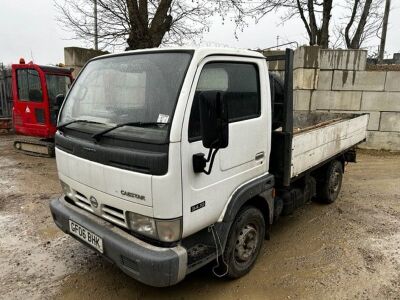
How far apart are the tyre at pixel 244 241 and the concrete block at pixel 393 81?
7.19 meters

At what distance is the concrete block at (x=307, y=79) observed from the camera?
873cm

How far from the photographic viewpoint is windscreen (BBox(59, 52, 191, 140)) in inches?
93.9

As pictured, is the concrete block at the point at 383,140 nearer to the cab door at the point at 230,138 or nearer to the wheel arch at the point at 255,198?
the wheel arch at the point at 255,198

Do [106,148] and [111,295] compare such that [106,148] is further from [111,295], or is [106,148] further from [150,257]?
[111,295]

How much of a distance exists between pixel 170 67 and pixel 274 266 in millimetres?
2302

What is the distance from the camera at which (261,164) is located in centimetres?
319

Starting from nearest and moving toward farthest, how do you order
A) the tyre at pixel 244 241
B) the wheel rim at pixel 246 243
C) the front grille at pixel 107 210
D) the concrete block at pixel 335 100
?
the front grille at pixel 107 210 < the tyre at pixel 244 241 < the wheel rim at pixel 246 243 < the concrete block at pixel 335 100

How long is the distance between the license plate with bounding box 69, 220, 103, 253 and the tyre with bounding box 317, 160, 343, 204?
11.7ft

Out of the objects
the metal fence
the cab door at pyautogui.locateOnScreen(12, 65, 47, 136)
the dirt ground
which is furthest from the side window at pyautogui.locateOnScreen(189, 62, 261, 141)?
the metal fence

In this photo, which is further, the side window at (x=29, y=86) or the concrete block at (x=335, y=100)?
the concrete block at (x=335, y=100)

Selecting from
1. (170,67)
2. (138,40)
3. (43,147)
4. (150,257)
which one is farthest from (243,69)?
(138,40)

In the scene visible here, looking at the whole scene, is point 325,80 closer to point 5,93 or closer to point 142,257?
point 142,257

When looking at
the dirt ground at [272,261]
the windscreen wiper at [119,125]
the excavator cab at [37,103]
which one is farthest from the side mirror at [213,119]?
the excavator cab at [37,103]

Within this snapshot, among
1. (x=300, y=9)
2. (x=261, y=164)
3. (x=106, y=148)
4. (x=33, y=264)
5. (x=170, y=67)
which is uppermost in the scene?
(x=300, y=9)
